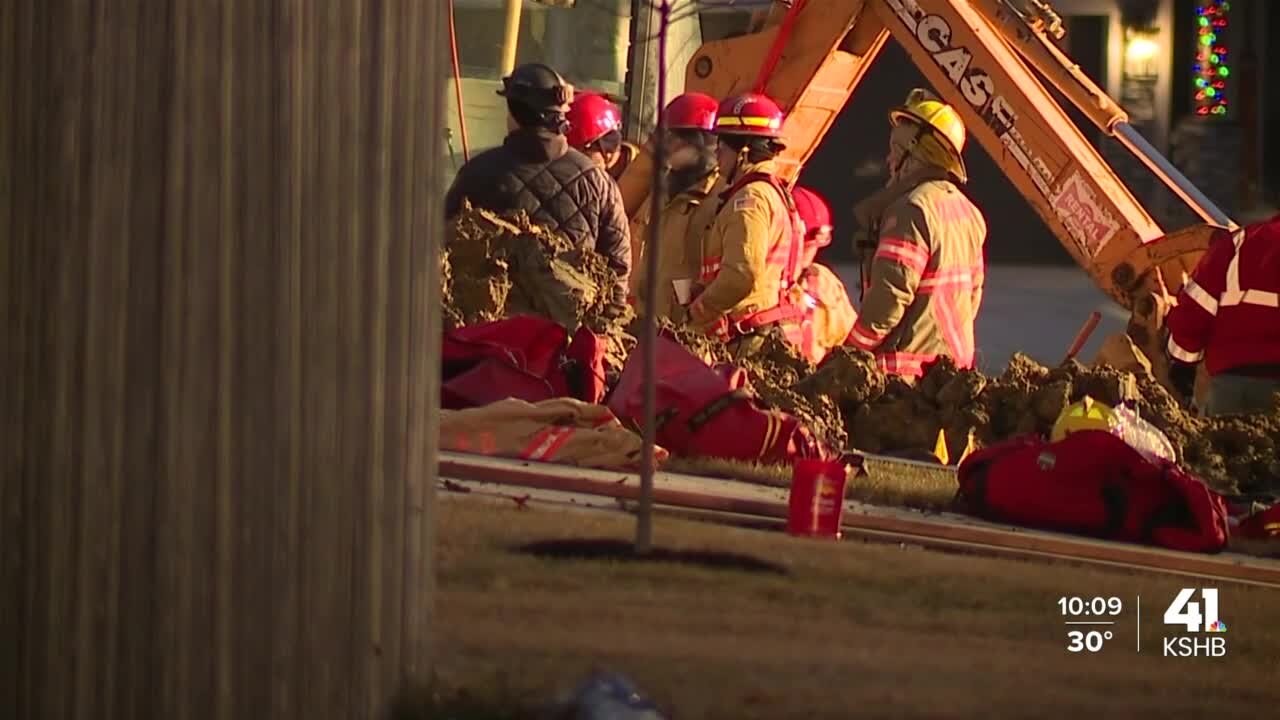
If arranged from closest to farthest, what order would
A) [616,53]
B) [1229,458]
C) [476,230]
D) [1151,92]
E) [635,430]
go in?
1. [635,430]
2. [1229,458]
3. [476,230]
4. [616,53]
5. [1151,92]

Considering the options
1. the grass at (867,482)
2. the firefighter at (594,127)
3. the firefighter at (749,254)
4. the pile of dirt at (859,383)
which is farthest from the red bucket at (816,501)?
the firefighter at (594,127)

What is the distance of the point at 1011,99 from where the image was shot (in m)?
12.3

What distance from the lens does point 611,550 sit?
5.30 metres

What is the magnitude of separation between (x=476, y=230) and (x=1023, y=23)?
380 cm

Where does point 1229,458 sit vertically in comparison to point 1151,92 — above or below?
below

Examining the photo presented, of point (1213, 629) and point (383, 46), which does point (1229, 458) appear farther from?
point (383, 46)

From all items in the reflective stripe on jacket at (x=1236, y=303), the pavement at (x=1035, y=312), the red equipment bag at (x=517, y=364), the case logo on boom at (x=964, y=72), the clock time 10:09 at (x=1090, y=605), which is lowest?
the pavement at (x=1035, y=312)

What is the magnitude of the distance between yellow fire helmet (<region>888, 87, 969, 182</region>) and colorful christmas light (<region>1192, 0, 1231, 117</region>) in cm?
1016

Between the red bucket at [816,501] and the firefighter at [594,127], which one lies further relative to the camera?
the firefighter at [594,127]

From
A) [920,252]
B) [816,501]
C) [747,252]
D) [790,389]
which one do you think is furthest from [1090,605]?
[920,252]

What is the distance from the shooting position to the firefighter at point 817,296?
36.8 ft

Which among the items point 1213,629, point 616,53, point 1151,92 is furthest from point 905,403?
point 1151,92

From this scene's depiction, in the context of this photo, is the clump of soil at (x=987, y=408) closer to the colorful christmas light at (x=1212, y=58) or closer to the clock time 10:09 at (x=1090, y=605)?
the clock time 10:09 at (x=1090, y=605)

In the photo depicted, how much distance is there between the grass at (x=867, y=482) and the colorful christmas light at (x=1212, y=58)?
46.8 ft
